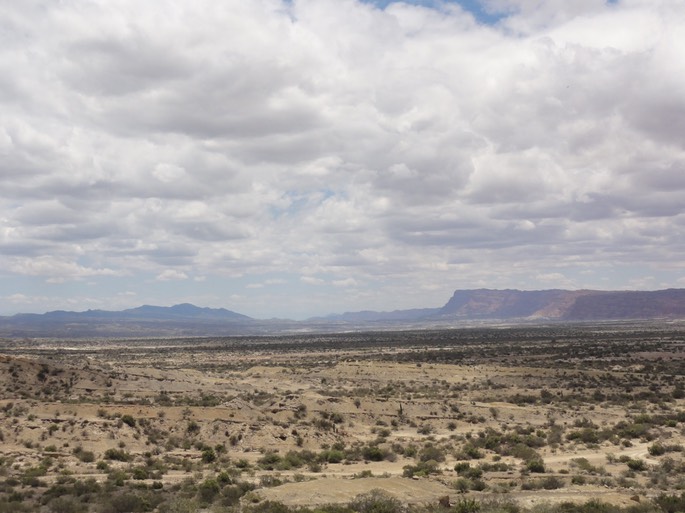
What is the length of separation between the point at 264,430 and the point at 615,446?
2020 centimetres

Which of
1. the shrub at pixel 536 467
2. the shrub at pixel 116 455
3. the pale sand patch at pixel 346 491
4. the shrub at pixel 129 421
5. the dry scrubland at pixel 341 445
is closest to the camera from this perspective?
the pale sand patch at pixel 346 491

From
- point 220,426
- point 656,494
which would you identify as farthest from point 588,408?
point 220,426

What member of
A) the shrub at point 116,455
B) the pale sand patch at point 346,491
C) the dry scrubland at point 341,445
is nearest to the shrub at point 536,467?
the dry scrubland at point 341,445

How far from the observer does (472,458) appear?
3145cm

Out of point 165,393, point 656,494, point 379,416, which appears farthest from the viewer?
point 165,393

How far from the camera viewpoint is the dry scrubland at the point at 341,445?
20.9 meters

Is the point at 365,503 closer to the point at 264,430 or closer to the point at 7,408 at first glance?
the point at 264,430

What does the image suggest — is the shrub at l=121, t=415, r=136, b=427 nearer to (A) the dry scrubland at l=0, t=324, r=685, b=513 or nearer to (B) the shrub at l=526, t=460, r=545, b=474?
(A) the dry scrubland at l=0, t=324, r=685, b=513

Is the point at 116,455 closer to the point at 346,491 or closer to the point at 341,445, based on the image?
the point at 341,445

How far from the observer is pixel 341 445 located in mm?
35281

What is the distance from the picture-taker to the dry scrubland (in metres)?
20.9

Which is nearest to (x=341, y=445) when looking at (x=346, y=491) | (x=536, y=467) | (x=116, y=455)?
(x=536, y=467)

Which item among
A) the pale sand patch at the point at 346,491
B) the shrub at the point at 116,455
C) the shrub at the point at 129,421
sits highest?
the shrub at the point at 129,421

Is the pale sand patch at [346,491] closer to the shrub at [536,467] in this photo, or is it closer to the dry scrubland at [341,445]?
the dry scrubland at [341,445]
